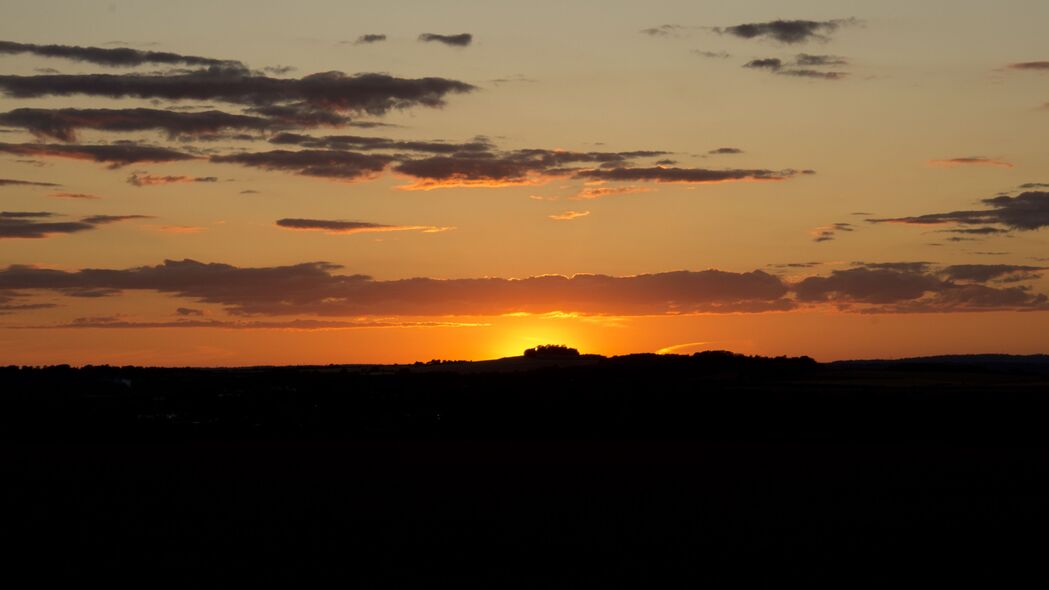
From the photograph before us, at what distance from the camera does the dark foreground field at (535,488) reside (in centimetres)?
3130

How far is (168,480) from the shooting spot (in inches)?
2018

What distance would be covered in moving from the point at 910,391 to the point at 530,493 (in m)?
74.1

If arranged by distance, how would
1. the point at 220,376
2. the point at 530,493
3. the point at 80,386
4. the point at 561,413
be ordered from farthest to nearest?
the point at 220,376
the point at 80,386
the point at 561,413
the point at 530,493

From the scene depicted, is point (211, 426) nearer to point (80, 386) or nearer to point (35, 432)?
point (35, 432)

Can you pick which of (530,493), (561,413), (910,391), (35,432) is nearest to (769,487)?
(530,493)

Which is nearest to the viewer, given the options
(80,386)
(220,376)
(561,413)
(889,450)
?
(889,450)

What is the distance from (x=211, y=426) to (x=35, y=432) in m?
11.0

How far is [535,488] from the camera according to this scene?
157 feet

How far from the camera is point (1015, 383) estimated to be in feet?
414

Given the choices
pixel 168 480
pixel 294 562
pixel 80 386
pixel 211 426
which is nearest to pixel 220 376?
pixel 80 386

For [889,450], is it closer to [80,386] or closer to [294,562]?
[294,562]

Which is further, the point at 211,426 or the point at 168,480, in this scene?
the point at 211,426

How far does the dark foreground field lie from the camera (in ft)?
103

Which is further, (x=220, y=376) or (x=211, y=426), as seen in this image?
(x=220, y=376)
